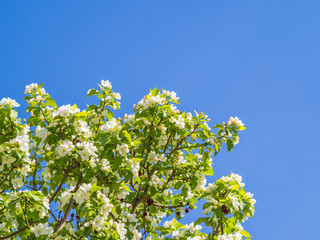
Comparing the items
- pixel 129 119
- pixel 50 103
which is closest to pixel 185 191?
pixel 129 119

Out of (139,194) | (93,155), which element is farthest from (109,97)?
(139,194)

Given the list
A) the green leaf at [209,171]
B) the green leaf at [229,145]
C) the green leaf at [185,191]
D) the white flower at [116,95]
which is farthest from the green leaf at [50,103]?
the green leaf at [229,145]

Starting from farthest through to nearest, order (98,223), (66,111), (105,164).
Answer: (66,111)
(105,164)
(98,223)

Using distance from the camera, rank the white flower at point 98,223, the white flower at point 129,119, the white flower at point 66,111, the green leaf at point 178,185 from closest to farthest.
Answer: the white flower at point 98,223 → the white flower at point 66,111 → the green leaf at point 178,185 → the white flower at point 129,119

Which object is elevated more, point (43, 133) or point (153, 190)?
point (43, 133)

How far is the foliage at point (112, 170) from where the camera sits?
188 inches

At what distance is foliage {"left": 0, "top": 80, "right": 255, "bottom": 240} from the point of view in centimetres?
478

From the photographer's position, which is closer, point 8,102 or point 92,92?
point 8,102

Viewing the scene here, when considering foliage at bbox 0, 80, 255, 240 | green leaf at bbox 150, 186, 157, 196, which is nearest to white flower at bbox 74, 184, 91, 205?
foliage at bbox 0, 80, 255, 240

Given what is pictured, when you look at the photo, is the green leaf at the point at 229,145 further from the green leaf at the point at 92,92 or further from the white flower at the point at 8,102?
the white flower at the point at 8,102

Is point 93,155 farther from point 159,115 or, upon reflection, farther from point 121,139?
point 159,115

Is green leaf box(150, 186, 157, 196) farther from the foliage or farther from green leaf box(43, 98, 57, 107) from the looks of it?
green leaf box(43, 98, 57, 107)

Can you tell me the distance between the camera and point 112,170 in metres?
5.27

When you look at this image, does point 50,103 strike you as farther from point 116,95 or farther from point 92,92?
point 116,95
